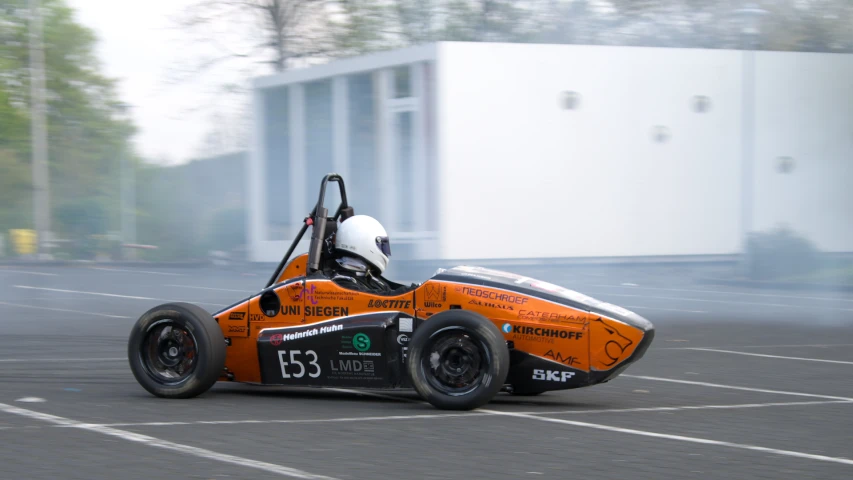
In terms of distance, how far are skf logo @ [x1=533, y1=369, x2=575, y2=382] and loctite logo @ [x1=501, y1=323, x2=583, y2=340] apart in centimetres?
24

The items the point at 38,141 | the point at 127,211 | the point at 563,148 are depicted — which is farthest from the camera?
the point at 127,211

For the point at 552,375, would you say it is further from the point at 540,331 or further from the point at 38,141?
the point at 38,141

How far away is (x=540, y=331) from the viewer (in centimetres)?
745

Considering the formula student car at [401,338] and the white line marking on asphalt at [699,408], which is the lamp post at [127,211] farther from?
the white line marking on asphalt at [699,408]

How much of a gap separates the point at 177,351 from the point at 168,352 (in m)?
0.07

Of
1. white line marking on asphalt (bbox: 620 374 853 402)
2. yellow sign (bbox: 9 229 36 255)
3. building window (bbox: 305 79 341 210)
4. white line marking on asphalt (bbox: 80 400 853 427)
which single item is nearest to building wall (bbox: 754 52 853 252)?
building window (bbox: 305 79 341 210)

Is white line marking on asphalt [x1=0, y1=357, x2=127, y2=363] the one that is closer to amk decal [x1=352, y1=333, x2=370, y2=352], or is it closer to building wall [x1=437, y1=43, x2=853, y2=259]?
amk decal [x1=352, y1=333, x2=370, y2=352]

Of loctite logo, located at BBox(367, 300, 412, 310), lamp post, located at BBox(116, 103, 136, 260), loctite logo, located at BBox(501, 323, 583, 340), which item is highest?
lamp post, located at BBox(116, 103, 136, 260)

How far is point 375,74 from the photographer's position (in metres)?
26.4

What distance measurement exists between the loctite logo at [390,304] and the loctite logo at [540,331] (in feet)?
2.28

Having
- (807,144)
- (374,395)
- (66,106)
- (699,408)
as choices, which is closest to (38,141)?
(66,106)

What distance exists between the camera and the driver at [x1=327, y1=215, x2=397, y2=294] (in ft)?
27.5

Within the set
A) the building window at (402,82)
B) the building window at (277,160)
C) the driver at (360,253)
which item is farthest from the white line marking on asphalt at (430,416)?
the building window at (277,160)

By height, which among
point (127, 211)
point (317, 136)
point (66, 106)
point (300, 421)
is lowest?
point (300, 421)
